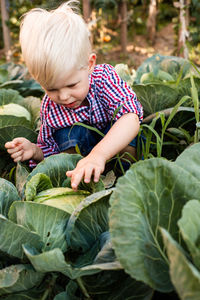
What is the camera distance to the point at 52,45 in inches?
51.5

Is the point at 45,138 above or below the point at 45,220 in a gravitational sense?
below

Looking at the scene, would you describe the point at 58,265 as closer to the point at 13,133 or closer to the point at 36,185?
the point at 36,185

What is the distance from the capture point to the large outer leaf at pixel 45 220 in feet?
3.19

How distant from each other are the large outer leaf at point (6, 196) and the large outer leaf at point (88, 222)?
24 centimetres

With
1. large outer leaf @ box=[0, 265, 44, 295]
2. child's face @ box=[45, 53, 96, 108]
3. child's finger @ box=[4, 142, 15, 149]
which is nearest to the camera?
large outer leaf @ box=[0, 265, 44, 295]

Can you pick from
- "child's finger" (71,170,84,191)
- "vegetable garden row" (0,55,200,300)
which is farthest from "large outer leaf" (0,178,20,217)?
"child's finger" (71,170,84,191)

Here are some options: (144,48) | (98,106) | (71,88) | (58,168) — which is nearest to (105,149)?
(58,168)

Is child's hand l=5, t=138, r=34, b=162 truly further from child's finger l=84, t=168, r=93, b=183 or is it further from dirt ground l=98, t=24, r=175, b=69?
dirt ground l=98, t=24, r=175, b=69

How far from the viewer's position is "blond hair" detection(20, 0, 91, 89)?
1.30 m

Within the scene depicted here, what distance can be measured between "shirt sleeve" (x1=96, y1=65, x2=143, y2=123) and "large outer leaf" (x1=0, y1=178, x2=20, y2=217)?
0.55m

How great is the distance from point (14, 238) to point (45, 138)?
0.86 metres

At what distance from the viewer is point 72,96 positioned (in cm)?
143

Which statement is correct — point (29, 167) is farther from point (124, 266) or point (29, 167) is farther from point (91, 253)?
point (124, 266)

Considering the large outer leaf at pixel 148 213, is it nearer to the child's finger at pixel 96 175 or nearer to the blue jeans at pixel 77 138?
the child's finger at pixel 96 175
